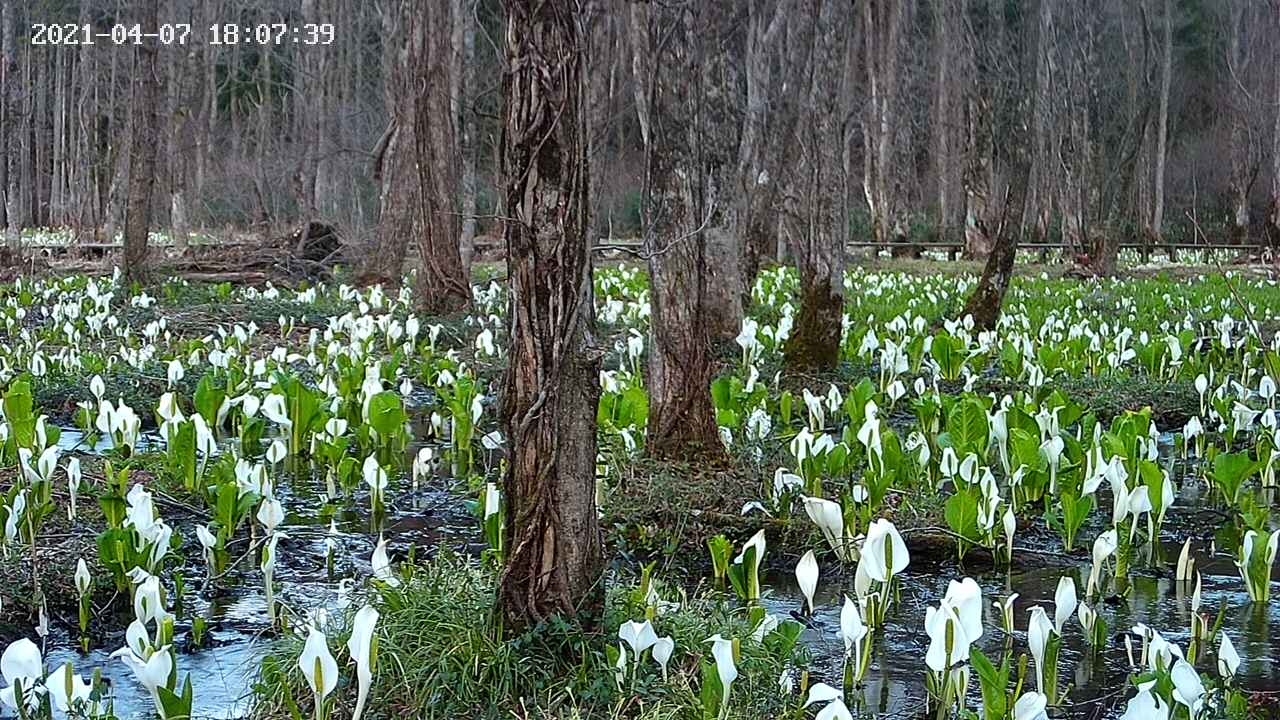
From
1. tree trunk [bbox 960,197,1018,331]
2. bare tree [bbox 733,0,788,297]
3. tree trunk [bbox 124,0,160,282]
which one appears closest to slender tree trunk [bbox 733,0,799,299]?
bare tree [bbox 733,0,788,297]

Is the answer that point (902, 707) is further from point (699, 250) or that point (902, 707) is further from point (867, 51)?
point (867, 51)

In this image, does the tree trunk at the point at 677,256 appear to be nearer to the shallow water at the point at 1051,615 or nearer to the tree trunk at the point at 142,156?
the shallow water at the point at 1051,615

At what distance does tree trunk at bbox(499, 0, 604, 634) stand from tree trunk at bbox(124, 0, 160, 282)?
38.9 ft

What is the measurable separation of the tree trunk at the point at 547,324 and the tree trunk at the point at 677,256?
220 cm

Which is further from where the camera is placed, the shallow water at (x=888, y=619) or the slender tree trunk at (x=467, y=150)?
the slender tree trunk at (x=467, y=150)

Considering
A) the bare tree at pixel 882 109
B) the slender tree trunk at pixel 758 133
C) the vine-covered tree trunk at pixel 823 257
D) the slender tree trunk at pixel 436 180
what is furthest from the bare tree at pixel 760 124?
the bare tree at pixel 882 109

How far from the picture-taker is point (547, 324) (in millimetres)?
3500

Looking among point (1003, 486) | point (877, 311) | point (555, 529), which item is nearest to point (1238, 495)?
point (1003, 486)

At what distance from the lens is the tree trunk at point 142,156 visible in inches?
567

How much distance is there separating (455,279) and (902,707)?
9487 mm

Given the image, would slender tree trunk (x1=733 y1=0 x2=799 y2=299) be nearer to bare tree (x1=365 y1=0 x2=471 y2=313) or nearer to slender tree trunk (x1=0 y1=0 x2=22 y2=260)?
bare tree (x1=365 y1=0 x2=471 y2=313)

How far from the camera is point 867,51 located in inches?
1000

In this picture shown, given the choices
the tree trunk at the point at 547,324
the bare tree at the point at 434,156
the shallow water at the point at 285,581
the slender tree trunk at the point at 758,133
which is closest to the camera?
the tree trunk at the point at 547,324

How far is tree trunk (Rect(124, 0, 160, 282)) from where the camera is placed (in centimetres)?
1441
